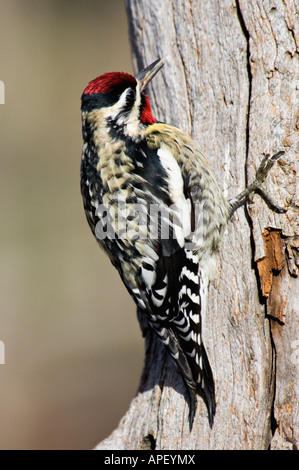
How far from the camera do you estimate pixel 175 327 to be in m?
2.46

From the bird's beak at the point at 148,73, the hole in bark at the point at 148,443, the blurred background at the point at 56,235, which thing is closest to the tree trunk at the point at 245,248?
the hole in bark at the point at 148,443

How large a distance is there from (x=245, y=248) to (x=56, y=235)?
11.4 feet

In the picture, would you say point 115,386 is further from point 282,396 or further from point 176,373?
point 282,396

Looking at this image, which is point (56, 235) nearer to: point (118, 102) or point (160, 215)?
point (118, 102)

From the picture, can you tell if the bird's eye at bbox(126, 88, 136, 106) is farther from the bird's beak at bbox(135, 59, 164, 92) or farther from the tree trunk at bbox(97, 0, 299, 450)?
the tree trunk at bbox(97, 0, 299, 450)

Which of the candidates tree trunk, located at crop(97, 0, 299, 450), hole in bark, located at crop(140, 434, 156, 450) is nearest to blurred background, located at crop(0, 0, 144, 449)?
hole in bark, located at crop(140, 434, 156, 450)

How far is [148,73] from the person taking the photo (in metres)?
2.75

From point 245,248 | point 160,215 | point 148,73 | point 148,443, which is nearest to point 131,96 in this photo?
point 148,73

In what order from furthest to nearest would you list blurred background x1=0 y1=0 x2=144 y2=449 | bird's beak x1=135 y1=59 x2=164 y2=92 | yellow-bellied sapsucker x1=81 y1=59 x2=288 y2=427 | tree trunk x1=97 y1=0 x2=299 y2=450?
1. blurred background x1=0 y1=0 x2=144 y2=449
2. bird's beak x1=135 y1=59 x2=164 y2=92
3. yellow-bellied sapsucker x1=81 y1=59 x2=288 y2=427
4. tree trunk x1=97 y1=0 x2=299 y2=450

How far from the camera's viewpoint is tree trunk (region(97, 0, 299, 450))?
90.6 inches

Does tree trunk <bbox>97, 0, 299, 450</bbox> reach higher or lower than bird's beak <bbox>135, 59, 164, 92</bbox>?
lower

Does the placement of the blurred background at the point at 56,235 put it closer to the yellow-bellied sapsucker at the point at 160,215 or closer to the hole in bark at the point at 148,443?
the hole in bark at the point at 148,443

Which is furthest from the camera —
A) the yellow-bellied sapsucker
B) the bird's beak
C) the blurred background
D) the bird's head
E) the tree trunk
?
the blurred background

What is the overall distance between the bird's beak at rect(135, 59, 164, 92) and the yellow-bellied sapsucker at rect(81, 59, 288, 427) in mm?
133
